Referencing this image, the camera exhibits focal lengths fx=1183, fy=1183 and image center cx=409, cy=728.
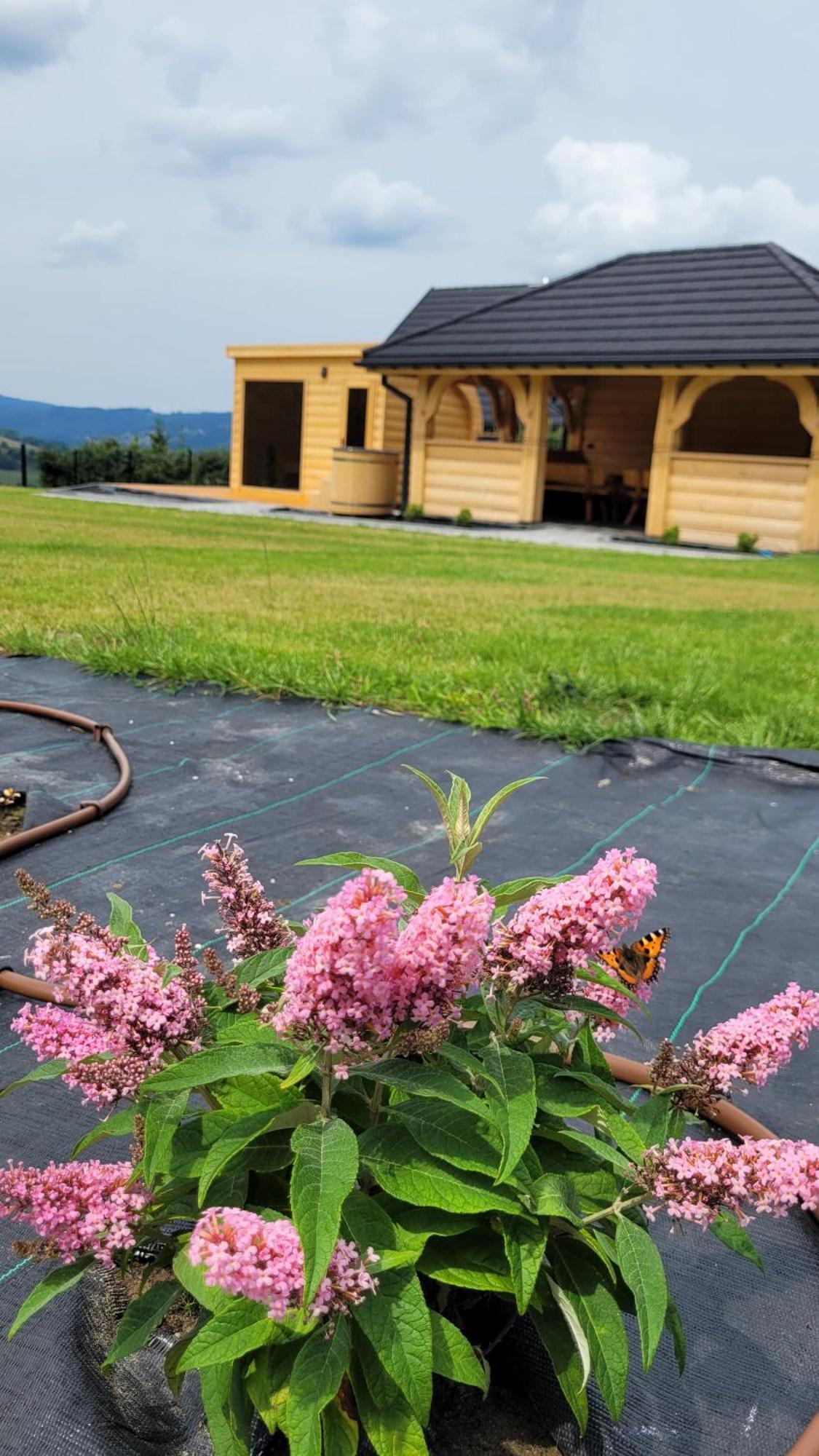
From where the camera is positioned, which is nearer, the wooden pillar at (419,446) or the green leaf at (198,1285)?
the green leaf at (198,1285)

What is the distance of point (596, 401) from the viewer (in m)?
23.5

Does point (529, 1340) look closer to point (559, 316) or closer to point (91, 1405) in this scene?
point (91, 1405)

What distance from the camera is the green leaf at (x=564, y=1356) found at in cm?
126

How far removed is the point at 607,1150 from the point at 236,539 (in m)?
13.2

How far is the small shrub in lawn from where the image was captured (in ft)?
3.57

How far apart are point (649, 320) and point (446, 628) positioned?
1201 centimetres

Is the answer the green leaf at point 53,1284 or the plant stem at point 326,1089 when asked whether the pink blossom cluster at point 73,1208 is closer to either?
the green leaf at point 53,1284

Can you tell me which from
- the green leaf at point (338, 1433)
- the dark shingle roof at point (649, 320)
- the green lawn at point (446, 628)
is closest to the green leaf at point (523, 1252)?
the green leaf at point (338, 1433)

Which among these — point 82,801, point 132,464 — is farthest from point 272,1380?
point 132,464

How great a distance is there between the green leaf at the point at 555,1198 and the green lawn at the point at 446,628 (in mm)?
3489

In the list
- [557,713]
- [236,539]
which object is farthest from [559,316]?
[557,713]

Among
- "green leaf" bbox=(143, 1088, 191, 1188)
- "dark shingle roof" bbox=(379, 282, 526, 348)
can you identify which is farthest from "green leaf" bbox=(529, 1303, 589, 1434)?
"dark shingle roof" bbox=(379, 282, 526, 348)

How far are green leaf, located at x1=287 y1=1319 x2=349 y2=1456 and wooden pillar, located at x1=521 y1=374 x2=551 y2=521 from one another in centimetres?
1788

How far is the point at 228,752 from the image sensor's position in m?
4.31
